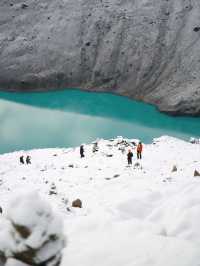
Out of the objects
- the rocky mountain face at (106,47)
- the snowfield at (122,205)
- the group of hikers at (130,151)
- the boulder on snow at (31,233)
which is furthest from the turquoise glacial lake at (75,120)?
the boulder on snow at (31,233)

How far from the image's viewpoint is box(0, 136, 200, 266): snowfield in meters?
5.97

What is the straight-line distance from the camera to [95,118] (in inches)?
1908

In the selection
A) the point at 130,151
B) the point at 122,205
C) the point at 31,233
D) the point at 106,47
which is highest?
the point at 106,47

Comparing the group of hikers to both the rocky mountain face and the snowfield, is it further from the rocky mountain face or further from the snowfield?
the rocky mountain face

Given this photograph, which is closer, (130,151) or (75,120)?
(130,151)

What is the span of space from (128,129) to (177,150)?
71.3 ft

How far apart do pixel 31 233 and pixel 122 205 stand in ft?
17.1

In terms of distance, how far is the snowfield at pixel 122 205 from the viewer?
597cm

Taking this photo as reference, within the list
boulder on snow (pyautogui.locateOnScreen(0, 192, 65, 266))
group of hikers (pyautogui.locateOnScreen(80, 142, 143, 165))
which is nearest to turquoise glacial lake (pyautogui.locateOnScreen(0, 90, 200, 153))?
group of hikers (pyautogui.locateOnScreen(80, 142, 143, 165))

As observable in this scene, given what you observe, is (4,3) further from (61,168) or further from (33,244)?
(33,244)

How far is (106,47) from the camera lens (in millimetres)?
64500

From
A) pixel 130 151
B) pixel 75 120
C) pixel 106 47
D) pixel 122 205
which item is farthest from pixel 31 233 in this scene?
pixel 106 47

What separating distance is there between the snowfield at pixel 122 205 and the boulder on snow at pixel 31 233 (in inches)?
9.9

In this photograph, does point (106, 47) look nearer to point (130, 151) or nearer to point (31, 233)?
point (130, 151)
